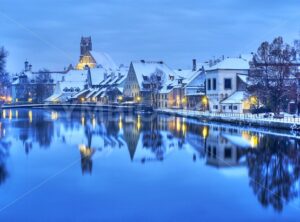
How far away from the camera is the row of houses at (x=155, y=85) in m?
56.0

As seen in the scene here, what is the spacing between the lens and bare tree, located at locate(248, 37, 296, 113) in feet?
137

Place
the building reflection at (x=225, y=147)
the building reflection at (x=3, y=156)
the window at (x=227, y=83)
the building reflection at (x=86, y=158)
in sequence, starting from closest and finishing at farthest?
the building reflection at (x=3, y=156)
the building reflection at (x=86, y=158)
the building reflection at (x=225, y=147)
the window at (x=227, y=83)

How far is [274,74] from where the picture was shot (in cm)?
4281

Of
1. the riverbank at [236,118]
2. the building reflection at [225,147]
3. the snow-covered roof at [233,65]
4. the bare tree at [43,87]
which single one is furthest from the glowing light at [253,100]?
the bare tree at [43,87]

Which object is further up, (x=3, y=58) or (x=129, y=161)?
(x=3, y=58)

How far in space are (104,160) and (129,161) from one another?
1203mm

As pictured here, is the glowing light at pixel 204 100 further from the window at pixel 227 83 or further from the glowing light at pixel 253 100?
the glowing light at pixel 253 100

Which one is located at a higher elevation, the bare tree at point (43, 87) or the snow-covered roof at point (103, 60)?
the snow-covered roof at point (103, 60)

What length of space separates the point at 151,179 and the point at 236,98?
35694 mm

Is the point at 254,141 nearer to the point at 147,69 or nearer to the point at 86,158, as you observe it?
the point at 86,158

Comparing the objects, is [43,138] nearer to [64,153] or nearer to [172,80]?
[64,153]

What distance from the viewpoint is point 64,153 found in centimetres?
2548

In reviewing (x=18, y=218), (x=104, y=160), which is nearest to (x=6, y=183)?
(x=18, y=218)

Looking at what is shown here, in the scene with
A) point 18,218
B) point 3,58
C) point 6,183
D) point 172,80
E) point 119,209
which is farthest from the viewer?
point 172,80
